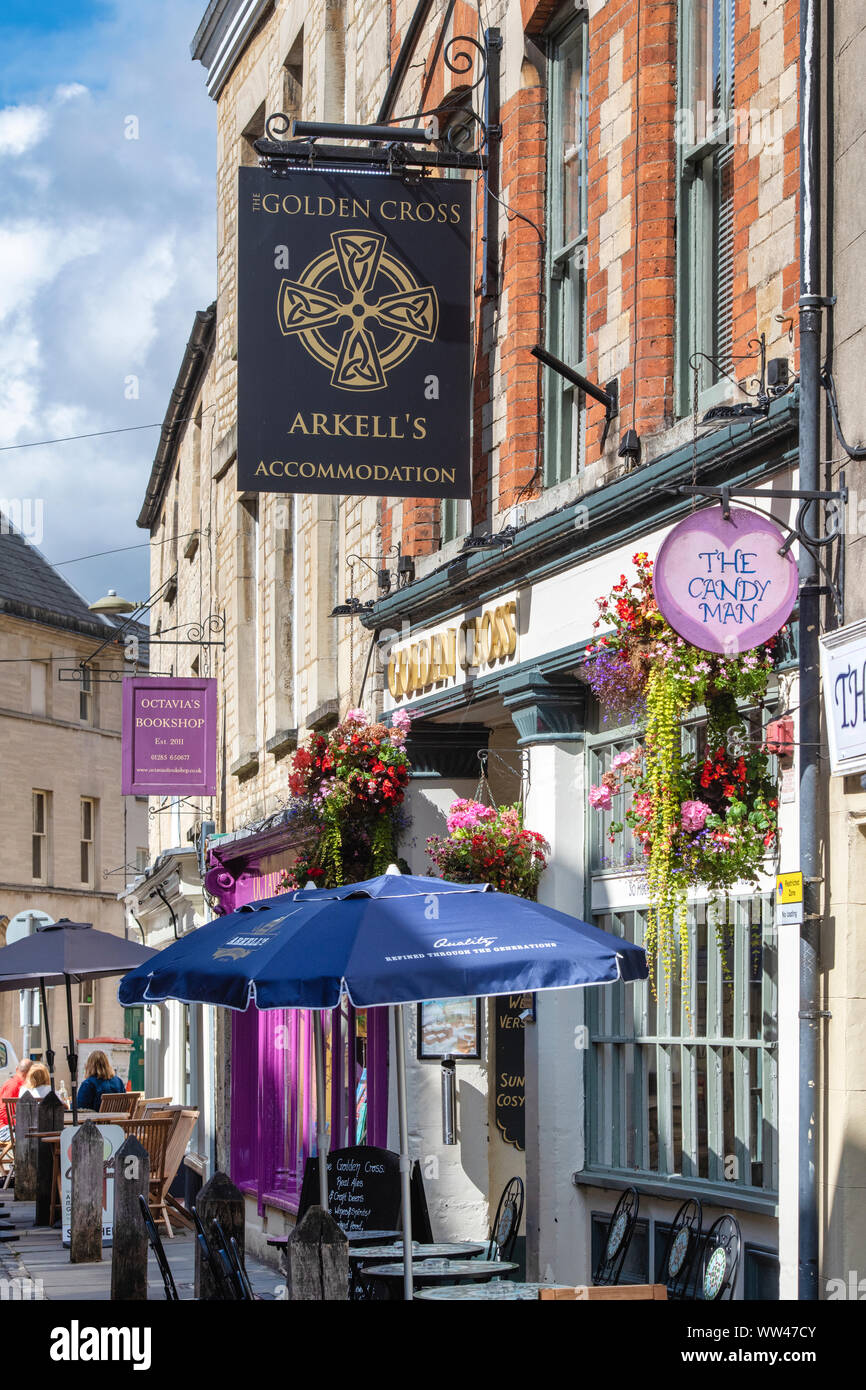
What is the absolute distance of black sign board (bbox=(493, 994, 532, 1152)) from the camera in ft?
38.9

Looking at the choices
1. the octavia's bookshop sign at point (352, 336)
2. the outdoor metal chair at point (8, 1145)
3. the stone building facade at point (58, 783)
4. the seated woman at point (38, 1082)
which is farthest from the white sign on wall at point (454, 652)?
the stone building facade at point (58, 783)

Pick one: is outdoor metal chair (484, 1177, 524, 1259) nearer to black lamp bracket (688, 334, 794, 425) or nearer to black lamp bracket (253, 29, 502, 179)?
black lamp bracket (688, 334, 794, 425)

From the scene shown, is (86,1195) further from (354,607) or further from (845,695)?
(845,695)

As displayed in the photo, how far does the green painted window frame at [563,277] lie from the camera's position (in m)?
10.8

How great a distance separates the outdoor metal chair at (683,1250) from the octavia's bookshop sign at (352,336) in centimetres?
432

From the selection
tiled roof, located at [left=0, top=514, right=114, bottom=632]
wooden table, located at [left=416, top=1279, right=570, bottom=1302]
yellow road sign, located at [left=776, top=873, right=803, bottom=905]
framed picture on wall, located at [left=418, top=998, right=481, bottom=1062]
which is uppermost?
tiled roof, located at [left=0, top=514, right=114, bottom=632]

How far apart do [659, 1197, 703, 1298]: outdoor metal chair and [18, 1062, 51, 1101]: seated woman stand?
12592 millimetres

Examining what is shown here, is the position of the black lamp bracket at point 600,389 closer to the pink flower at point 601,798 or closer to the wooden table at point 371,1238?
the pink flower at point 601,798

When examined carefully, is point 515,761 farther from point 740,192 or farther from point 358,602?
point 740,192

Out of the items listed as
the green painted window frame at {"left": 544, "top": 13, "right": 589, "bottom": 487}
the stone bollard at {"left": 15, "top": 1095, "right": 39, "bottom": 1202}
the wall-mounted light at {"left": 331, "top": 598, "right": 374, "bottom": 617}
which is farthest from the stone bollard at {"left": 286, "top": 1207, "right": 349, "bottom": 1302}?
the stone bollard at {"left": 15, "top": 1095, "right": 39, "bottom": 1202}

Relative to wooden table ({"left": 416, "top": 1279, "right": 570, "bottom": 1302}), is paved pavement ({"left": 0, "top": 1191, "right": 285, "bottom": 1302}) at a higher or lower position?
lower

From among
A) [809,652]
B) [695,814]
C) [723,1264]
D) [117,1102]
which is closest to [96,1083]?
[117,1102]

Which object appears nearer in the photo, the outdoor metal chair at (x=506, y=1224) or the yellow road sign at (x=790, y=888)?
the yellow road sign at (x=790, y=888)
